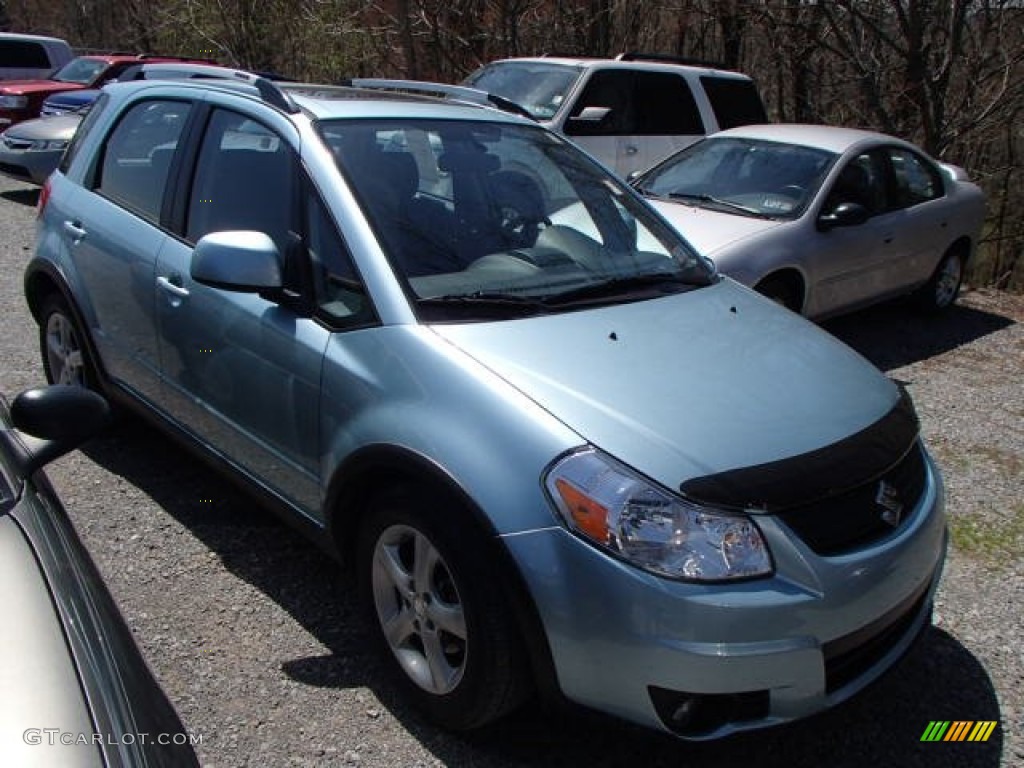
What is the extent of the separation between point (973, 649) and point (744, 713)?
143 cm

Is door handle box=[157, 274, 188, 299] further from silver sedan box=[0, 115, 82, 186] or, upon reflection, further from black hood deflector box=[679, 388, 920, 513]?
silver sedan box=[0, 115, 82, 186]

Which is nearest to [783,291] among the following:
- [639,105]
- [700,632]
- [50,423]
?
[639,105]

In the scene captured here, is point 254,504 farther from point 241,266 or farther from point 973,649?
point 973,649

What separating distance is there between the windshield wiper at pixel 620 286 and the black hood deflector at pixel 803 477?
916 millimetres

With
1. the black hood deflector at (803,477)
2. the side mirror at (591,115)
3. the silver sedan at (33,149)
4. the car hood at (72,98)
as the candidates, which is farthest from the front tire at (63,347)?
the car hood at (72,98)

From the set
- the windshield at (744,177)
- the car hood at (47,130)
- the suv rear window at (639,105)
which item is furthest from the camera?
the car hood at (47,130)

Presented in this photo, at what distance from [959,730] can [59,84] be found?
46.6 ft

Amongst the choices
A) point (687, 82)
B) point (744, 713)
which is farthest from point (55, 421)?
point (687, 82)

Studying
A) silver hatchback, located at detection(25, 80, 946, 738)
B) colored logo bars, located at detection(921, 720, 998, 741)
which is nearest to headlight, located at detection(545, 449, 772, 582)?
silver hatchback, located at detection(25, 80, 946, 738)

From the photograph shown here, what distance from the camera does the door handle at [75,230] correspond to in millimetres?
4195

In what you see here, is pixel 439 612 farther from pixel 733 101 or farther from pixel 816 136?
pixel 733 101

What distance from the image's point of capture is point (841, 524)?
8.01 ft

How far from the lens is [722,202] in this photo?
6539mm

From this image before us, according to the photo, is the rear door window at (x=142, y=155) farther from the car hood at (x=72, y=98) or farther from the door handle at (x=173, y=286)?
the car hood at (x=72, y=98)
